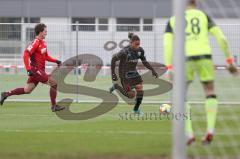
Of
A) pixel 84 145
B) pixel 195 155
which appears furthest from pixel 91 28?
pixel 195 155

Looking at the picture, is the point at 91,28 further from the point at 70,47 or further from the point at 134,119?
the point at 134,119

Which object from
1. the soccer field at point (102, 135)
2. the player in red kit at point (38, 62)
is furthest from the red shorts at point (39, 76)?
the soccer field at point (102, 135)

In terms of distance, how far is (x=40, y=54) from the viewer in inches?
575

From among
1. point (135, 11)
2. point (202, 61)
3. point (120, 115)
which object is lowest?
point (120, 115)

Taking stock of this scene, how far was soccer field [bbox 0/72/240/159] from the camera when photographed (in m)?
8.10

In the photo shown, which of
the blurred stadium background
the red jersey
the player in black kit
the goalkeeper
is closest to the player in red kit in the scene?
the red jersey

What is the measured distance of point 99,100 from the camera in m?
18.6

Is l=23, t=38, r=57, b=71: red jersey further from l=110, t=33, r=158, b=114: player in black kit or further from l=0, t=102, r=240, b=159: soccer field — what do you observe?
l=110, t=33, r=158, b=114: player in black kit

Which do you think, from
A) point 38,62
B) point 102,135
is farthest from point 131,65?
point 102,135

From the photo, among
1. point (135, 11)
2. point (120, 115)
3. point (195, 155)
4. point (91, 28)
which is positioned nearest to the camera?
point (195, 155)

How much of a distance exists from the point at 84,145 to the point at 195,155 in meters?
1.78

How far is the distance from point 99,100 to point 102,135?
8.39 m

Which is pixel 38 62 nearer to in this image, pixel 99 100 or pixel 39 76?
pixel 39 76

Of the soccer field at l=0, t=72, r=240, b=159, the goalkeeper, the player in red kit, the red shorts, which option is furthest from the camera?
the red shorts
